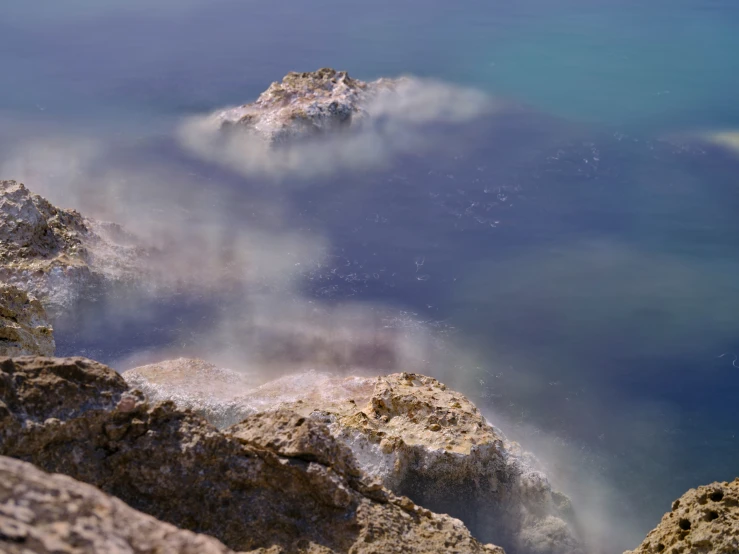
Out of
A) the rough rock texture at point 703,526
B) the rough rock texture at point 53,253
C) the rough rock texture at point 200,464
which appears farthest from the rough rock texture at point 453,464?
the rough rock texture at point 53,253

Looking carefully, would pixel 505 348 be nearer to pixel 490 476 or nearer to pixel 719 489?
pixel 490 476

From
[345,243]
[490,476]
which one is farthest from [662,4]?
[490,476]

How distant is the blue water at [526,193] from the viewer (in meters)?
21.2

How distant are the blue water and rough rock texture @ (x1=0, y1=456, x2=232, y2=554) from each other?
13.8 m

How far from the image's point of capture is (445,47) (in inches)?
1998

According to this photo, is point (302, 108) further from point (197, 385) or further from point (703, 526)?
point (703, 526)

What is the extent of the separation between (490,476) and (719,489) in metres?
4.83

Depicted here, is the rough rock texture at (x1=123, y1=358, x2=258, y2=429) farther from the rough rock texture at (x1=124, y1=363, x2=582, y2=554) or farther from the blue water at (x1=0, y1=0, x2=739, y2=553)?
the blue water at (x1=0, y1=0, x2=739, y2=553)

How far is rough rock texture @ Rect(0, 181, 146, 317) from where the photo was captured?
2022 centimetres

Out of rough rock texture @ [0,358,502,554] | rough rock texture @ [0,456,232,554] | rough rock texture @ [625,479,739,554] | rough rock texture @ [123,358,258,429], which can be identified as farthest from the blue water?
rough rock texture @ [0,456,232,554]

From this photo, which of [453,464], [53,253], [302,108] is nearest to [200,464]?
[453,464]

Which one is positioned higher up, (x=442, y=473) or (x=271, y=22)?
(x=271, y=22)

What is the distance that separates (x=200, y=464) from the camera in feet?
27.3

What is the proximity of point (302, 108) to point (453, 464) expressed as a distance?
25.2 meters
